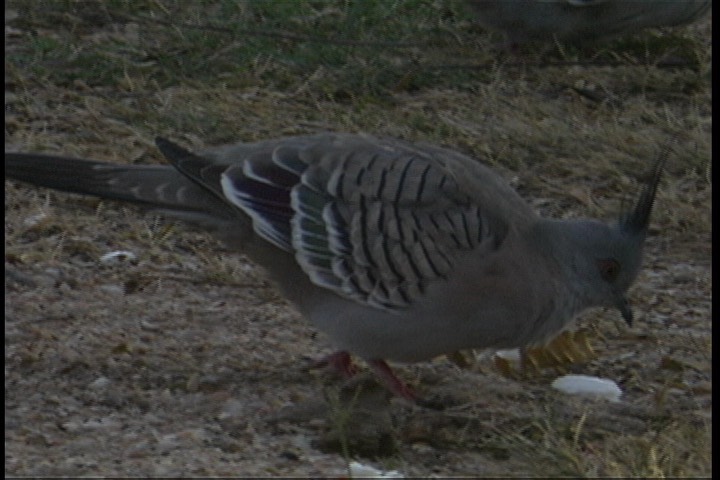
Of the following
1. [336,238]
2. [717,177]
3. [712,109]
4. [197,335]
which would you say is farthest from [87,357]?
[712,109]

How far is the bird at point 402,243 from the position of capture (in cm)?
382

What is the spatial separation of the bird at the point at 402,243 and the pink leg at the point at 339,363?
0.13 m

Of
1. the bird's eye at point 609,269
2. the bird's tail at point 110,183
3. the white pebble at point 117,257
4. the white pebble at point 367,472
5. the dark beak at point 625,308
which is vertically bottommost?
the white pebble at point 117,257

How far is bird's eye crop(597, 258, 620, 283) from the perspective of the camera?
3.98m

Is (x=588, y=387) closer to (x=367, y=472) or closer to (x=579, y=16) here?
(x=367, y=472)

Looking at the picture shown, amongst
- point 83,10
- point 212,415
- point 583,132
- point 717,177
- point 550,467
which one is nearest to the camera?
point 550,467

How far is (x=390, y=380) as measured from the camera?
13.0 ft

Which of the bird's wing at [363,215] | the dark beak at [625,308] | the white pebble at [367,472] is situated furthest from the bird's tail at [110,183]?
the dark beak at [625,308]

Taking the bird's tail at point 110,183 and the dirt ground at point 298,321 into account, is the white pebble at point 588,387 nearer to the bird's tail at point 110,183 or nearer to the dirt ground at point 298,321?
the dirt ground at point 298,321

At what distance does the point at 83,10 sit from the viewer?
6941 millimetres

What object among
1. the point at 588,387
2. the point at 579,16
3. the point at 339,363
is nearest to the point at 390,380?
the point at 339,363

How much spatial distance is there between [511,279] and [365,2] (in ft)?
10.9

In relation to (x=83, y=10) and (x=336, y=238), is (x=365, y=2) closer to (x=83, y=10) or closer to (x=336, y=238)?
(x=83, y=10)

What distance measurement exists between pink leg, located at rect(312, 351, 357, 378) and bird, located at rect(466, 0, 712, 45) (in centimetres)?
299
